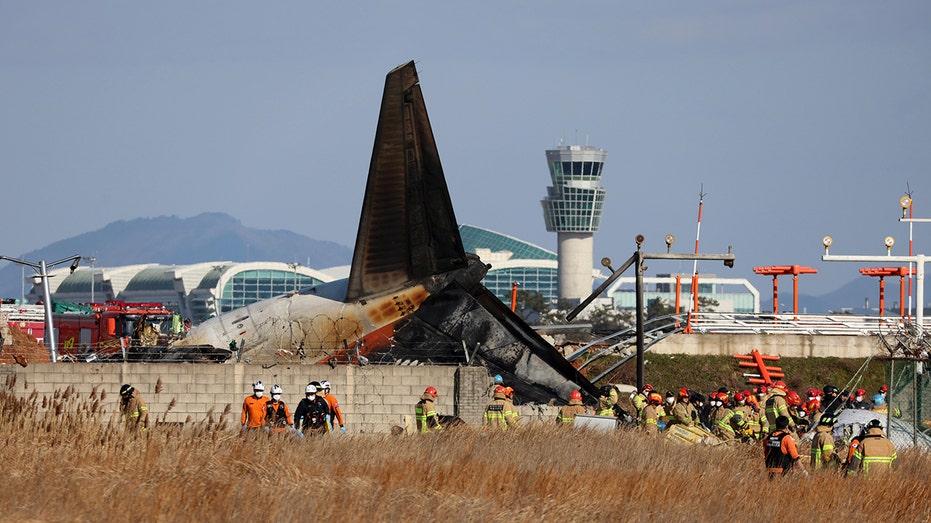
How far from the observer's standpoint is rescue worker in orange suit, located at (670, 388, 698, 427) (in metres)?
28.8

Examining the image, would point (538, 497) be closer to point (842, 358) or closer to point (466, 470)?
point (466, 470)

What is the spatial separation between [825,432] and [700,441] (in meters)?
4.85

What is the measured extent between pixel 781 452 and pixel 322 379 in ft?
46.9

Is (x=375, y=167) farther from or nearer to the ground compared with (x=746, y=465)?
farther from the ground

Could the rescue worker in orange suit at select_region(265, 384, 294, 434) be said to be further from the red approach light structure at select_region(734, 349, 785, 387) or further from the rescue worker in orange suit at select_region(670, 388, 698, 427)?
A: the red approach light structure at select_region(734, 349, 785, 387)

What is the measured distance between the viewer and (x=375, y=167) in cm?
3609

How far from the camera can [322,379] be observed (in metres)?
33.6

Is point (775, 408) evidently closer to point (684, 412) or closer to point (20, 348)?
point (684, 412)

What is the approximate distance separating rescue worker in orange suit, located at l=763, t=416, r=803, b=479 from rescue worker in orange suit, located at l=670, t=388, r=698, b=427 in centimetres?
630

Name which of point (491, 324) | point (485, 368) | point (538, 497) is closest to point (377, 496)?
point (538, 497)

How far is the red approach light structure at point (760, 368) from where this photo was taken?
4597cm

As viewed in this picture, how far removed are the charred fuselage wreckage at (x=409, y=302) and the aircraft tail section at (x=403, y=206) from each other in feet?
0.08

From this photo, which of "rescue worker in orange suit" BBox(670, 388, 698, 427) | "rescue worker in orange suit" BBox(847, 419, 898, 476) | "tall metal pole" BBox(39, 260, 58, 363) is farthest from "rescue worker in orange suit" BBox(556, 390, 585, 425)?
"tall metal pole" BBox(39, 260, 58, 363)

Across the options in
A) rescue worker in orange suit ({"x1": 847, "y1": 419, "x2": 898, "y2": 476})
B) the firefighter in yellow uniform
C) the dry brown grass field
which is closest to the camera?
the dry brown grass field
